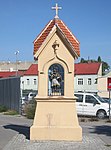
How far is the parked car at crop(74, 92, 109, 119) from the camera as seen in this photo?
79.2 feet

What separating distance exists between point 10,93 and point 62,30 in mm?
17272

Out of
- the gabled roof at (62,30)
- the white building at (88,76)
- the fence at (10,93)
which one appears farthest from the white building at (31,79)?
the gabled roof at (62,30)

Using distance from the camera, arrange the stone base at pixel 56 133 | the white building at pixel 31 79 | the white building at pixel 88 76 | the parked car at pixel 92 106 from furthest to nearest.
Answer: the white building at pixel 31 79 < the white building at pixel 88 76 < the parked car at pixel 92 106 < the stone base at pixel 56 133

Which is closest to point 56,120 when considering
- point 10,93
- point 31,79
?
point 10,93

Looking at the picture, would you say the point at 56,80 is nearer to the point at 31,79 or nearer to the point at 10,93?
the point at 10,93

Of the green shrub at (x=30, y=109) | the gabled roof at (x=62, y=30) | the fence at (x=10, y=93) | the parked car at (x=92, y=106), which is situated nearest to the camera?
the gabled roof at (x=62, y=30)

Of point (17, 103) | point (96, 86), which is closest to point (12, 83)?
point (17, 103)

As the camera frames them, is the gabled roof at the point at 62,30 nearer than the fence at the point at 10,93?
Yes

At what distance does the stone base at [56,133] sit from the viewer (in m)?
12.9

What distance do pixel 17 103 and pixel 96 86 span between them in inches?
1902

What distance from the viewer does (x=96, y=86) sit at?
74562 millimetres

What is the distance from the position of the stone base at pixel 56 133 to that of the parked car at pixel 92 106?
448 inches

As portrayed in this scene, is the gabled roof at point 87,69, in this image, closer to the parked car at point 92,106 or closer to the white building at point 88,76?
the white building at point 88,76

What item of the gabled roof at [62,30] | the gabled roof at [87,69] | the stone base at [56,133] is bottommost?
the stone base at [56,133]
